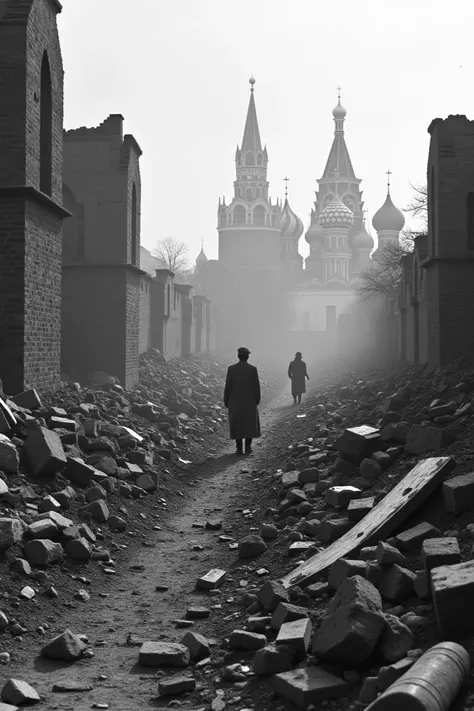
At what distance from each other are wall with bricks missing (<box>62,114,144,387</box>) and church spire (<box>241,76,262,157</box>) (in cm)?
6972

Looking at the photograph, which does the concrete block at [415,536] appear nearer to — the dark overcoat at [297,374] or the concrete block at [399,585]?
the concrete block at [399,585]

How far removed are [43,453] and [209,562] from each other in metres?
1.95

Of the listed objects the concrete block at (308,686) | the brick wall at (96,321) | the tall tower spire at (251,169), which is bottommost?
the concrete block at (308,686)

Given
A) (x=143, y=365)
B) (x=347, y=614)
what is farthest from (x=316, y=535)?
(x=143, y=365)

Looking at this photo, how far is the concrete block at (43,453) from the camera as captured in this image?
7504mm

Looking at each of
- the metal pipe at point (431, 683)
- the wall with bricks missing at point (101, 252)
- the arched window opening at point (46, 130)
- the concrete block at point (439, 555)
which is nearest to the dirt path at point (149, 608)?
the metal pipe at point (431, 683)

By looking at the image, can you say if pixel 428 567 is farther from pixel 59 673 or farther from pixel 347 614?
pixel 59 673

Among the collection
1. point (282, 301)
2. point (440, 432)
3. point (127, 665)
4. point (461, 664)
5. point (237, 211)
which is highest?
point (237, 211)

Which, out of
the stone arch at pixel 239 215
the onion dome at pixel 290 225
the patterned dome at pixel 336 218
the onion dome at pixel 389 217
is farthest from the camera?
the onion dome at pixel 290 225

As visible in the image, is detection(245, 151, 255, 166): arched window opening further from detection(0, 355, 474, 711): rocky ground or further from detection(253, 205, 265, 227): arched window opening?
detection(0, 355, 474, 711): rocky ground

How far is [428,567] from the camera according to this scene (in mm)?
4609

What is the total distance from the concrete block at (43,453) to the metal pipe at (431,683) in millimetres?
4723

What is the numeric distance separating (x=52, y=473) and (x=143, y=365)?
41.5 ft

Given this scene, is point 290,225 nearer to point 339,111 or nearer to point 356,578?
point 339,111
